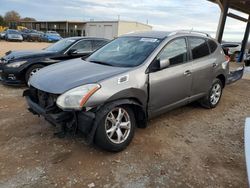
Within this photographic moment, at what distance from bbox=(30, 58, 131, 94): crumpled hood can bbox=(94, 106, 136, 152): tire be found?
0.51 meters

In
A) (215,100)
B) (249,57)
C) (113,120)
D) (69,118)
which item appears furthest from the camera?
(249,57)

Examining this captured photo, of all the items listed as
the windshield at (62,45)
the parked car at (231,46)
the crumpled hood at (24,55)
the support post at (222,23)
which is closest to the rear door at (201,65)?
the parked car at (231,46)

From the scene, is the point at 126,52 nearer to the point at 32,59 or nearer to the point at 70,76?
the point at 70,76

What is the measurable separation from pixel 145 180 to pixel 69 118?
1.22 meters

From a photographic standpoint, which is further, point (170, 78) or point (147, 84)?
point (170, 78)

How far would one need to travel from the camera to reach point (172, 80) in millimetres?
4145

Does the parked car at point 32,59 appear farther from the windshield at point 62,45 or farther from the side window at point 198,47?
the side window at point 198,47

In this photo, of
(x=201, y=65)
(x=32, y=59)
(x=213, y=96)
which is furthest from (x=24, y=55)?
(x=213, y=96)

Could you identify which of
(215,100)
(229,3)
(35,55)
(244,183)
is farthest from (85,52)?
(229,3)

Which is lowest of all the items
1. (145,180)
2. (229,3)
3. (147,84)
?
(145,180)

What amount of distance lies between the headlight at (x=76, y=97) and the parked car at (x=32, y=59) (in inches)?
148

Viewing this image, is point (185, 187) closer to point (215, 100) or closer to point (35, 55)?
point (215, 100)

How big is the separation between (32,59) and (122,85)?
4333 mm

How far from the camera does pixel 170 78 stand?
4.10m
